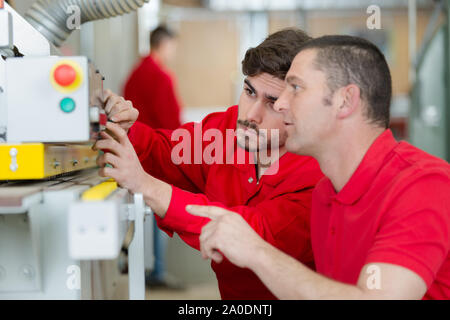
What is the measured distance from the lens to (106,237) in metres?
0.66

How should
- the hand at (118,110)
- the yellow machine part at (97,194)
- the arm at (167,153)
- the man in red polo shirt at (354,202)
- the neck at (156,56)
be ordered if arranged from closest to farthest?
the yellow machine part at (97,194) < the man in red polo shirt at (354,202) < the hand at (118,110) < the arm at (167,153) < the neck at (156,56)

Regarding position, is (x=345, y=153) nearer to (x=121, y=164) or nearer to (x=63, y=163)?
(x=121, y=164)

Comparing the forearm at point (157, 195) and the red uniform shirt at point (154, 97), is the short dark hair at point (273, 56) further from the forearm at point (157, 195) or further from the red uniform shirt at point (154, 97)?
the red uniform shirt at point (154, 97)

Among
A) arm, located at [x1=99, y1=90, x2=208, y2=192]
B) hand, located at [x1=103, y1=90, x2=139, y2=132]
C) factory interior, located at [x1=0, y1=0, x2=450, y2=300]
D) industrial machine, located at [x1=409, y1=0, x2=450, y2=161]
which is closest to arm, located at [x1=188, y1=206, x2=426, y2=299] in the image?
factory interior, located at [x1=0, y1=0, x2=450, y2=300]

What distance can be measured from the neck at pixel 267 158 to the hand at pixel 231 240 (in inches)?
17.0

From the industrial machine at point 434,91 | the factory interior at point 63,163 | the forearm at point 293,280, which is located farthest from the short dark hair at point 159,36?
the forearm at point 293,280

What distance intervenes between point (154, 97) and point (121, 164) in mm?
2208

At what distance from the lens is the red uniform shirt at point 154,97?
3.17 metres

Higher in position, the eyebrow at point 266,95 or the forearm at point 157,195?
the eyebrow at point 266,95

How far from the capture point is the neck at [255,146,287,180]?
133cm

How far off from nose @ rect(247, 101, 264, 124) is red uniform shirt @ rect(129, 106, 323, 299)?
0.12 m

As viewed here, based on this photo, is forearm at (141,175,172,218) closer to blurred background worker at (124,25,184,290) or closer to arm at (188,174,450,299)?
arm at (188,174,450,299)
